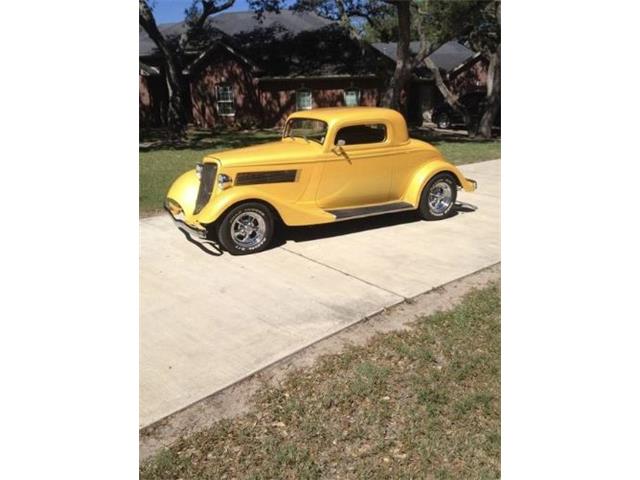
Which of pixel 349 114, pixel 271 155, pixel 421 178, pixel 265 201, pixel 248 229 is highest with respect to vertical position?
pixel 349 114

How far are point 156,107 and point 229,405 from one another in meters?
26.0

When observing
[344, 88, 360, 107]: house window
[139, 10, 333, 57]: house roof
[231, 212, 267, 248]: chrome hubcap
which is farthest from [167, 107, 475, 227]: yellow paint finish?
[139, 10, 333, 57]: house roof

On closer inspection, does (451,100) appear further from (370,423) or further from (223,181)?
(370,423)

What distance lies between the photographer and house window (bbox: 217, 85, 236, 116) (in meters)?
26.0

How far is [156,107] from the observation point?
27.2 metres

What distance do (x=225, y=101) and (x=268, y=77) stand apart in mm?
2534

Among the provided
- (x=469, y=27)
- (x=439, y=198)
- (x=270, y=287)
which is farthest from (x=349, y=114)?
(x=469, y=27)

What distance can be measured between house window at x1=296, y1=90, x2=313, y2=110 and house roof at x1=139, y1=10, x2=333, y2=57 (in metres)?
4.27

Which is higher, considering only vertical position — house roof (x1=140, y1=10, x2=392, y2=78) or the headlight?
house roof (x1=140, y1=10, x2=392, y2=78)

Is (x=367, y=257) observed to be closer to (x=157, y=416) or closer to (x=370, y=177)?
(x=370, y=177)

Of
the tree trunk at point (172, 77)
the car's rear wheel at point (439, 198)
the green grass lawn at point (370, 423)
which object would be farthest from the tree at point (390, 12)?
the green grass lawn at point (370, 423)

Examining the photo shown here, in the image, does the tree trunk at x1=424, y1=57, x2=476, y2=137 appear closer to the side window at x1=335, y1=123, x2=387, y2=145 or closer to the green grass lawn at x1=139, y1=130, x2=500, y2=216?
the green grass lawn at x1=139, y1=130, x2=500, y2=216

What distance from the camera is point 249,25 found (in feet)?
95.0

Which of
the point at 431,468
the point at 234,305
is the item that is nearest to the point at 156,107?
the point at 234,305
